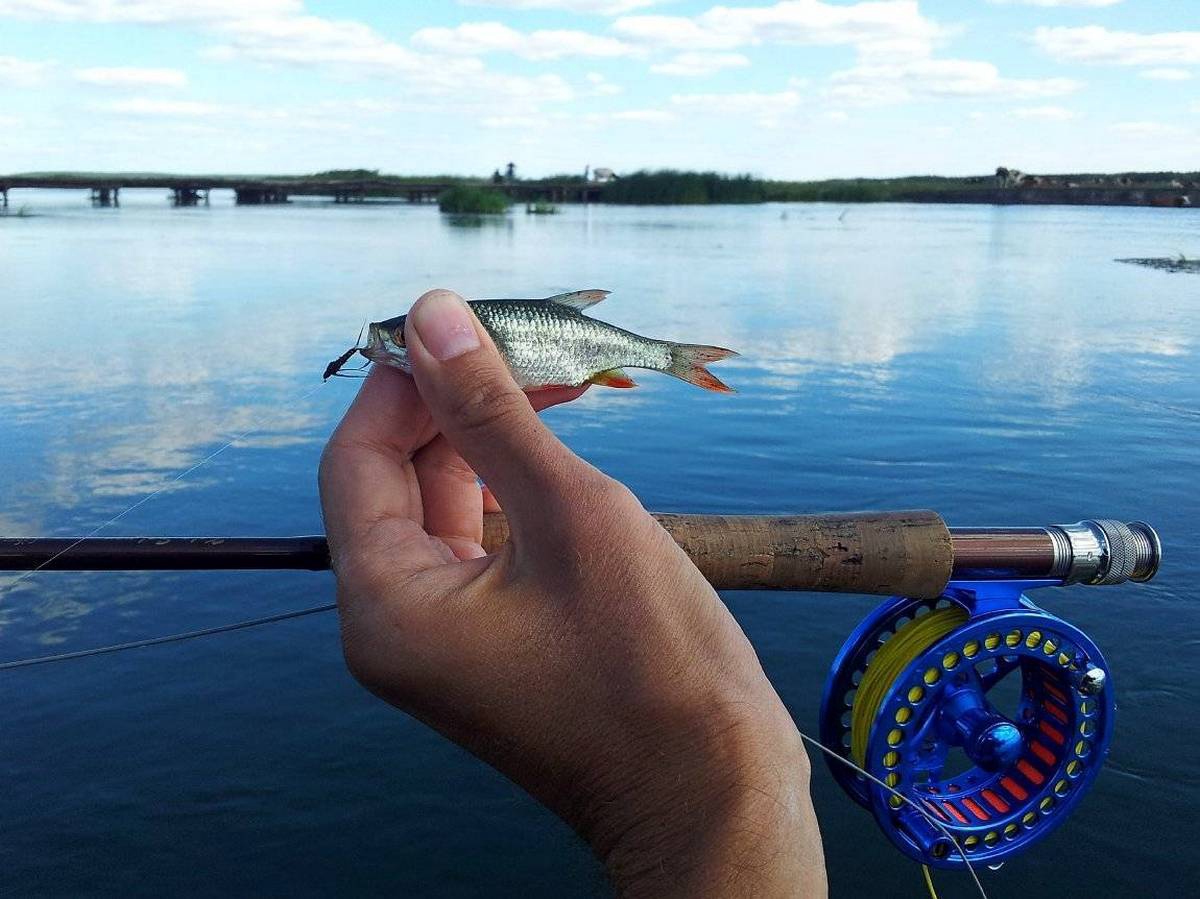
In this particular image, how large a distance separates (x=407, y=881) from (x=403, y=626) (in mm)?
4005

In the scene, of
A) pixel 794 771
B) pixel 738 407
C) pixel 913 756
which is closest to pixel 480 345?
pixel 794 771

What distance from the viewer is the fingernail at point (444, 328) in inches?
60.8

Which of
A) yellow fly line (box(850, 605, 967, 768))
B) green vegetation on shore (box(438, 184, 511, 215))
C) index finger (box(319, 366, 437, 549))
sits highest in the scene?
green vegetation on shore (box(438, 184, 511, 215))

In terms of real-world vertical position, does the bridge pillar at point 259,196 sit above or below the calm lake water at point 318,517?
above

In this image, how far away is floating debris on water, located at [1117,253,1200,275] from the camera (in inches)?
1252

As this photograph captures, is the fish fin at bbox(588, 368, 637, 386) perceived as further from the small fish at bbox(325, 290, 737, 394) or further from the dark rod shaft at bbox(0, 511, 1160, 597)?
the dark rod shaft at bbox(0, 511, 1160, 597)

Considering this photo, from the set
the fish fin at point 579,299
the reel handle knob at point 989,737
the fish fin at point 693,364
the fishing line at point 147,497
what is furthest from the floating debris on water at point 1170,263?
the fish fin at point 579,299

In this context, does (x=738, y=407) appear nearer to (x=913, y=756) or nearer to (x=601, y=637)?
(x=913, y=756)

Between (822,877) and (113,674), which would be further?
(113,674)

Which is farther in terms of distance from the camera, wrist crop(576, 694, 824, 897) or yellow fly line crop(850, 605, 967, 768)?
yellow fly line crop(850, 605, 967, 768)

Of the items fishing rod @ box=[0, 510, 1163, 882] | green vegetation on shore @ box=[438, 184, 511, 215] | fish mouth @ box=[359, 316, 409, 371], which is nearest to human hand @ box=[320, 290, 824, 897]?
fish mouth @ box=[359, 316, 409, 371]

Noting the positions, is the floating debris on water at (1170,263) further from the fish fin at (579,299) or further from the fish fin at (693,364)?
the fish fin at (579,299)

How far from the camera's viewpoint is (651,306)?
21.4 meters

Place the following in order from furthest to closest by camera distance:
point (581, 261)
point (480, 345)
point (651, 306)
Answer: point (581, 261) < point (651, 306) < point (480, 345)
